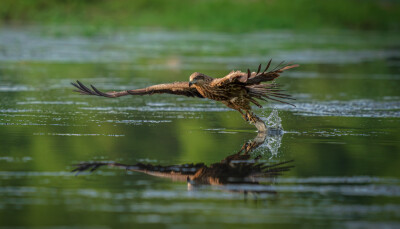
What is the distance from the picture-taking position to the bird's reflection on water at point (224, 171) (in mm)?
8109

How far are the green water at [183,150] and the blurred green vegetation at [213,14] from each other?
1107 inches

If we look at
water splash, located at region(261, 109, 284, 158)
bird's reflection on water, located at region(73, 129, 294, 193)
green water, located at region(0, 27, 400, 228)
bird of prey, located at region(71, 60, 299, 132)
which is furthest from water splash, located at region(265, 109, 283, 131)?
bird's reflection on water, located at region(73, 129, 294, 193)

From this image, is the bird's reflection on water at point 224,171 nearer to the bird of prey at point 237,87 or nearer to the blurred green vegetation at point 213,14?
the bird of prey at point 237,87

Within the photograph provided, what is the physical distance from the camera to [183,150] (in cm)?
1018

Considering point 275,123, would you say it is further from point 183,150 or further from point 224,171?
point 224,171

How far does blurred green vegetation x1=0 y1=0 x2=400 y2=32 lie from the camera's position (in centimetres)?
5094

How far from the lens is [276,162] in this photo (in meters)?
9.37

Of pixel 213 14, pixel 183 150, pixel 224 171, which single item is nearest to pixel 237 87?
pixel 183 150

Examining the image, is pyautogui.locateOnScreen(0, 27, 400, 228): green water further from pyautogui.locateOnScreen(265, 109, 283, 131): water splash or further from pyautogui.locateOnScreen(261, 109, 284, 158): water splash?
pyautogui.locateOnScreen(265, 109, 283, 131): water splash

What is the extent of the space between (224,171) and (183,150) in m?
1.48

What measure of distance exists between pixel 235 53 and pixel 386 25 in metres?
24.1

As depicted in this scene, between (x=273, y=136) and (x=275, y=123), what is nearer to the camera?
(x=273, y=136)

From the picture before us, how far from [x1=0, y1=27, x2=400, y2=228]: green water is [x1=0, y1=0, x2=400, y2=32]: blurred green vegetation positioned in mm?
28109

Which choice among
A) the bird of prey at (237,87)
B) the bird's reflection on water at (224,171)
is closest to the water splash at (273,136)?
the bird of prey at (237,87)
